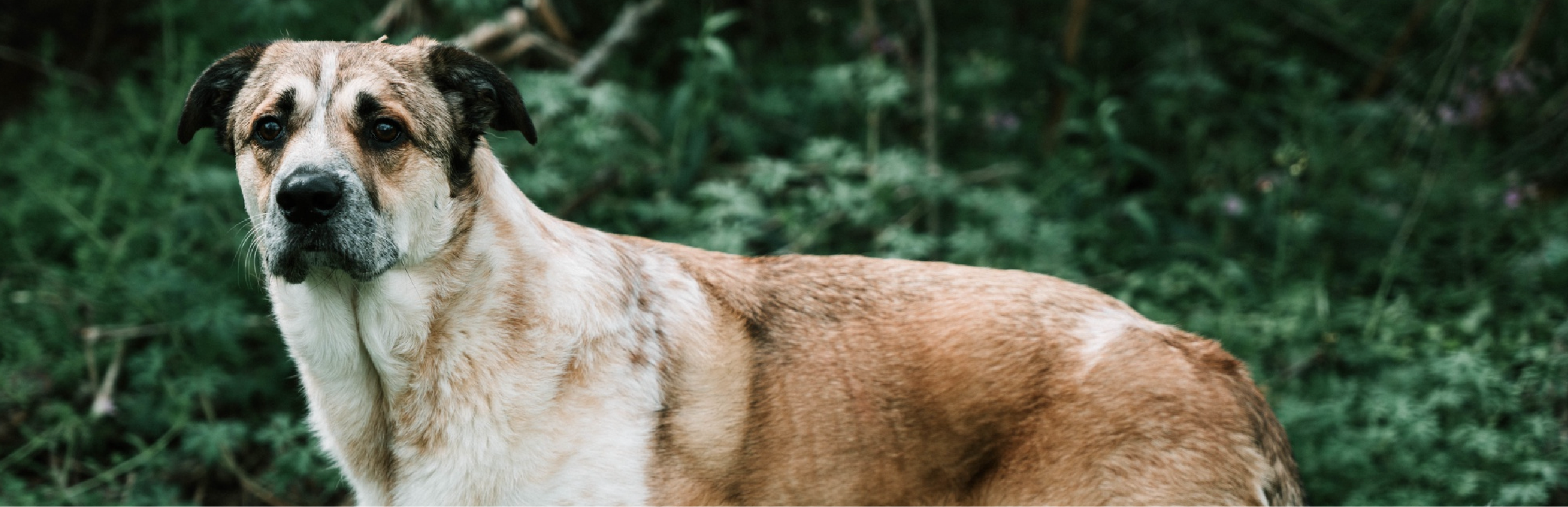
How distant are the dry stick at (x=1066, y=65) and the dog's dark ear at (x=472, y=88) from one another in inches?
162

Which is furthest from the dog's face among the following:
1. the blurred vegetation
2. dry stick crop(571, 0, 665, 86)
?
dry stick crop(571, 0, 665, 86)

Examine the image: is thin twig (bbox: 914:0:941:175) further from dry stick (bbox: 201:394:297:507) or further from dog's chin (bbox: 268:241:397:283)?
dog's chin (bbox: 268:241:397:283)

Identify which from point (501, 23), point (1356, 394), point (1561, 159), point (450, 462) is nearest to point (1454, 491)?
point (1356, 394)

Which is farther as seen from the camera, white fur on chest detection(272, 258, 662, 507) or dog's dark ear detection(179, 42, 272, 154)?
dog's dark ear detection(179, 42, 272, 154)

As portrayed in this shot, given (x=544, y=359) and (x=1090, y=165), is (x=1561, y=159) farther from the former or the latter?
(x=544, y=359)

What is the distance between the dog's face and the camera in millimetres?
2559

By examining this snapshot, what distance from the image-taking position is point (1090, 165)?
19.5 feet

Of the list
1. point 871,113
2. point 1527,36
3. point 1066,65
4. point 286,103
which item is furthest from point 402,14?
point 1527,36

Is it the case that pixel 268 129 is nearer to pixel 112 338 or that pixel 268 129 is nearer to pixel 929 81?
pixel 112 338

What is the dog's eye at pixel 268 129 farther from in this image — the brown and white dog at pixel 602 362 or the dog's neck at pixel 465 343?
the dog's neck at pixel 465 343

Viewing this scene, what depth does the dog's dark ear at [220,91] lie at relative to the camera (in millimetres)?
2984

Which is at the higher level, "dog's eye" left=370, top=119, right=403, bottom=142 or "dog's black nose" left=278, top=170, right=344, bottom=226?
"dog's eye" left=370, top=119, right=403, bottom=142

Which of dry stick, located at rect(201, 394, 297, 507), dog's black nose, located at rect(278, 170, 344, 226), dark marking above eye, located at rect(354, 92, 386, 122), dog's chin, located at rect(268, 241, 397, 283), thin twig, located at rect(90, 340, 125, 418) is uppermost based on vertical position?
dark marking above eye, located at rect(354, 92, 386, 122)

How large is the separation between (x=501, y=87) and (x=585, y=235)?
49 cm
